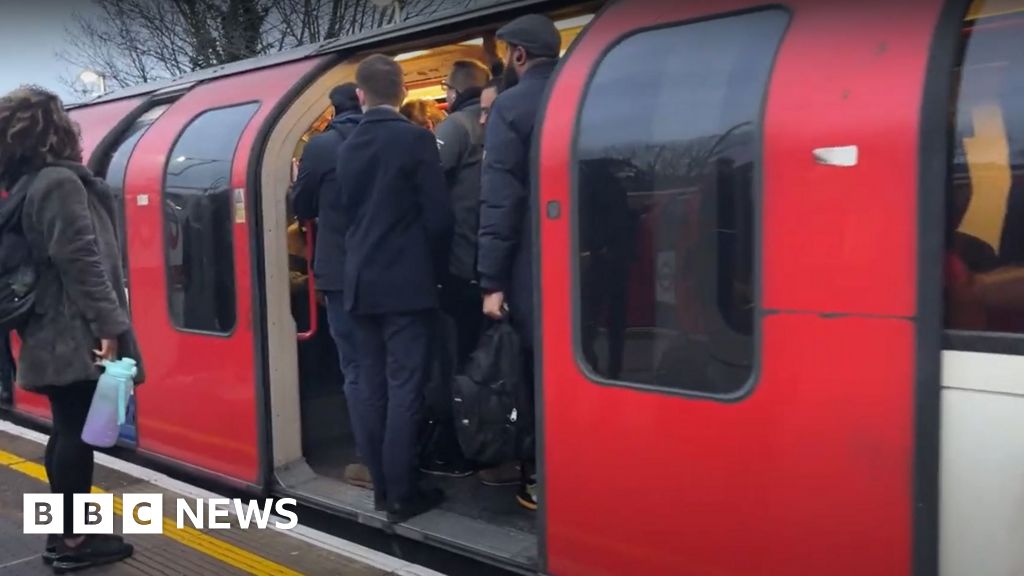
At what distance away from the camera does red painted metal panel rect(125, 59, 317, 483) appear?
446 cm

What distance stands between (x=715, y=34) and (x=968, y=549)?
1.57 m

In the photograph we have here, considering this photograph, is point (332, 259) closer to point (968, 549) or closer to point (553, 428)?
point (553, 428)

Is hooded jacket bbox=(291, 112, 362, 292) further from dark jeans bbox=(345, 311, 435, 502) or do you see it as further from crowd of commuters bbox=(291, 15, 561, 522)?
dark jeans bbox=(345, 311, 435, 502)

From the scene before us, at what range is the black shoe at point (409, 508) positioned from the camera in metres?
3.85

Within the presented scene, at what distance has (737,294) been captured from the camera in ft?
8.68

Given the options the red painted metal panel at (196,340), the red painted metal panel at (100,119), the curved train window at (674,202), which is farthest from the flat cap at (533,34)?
the red painted metal panel at (100,119)

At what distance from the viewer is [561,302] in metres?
3.03

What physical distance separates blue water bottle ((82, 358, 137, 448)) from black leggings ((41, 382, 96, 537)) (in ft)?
0.61

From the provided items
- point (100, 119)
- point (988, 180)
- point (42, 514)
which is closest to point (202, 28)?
point (100, 119)

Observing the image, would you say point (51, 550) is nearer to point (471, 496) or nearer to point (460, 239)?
point (471, 496)

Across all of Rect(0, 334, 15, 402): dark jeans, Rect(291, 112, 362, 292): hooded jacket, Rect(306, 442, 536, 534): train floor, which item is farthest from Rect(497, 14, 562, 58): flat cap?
Rect(0, 334, 15, 402): dark jeans

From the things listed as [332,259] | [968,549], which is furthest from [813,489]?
[332,259]

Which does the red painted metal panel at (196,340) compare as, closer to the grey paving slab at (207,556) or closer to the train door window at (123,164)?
the train door window at (123,164)

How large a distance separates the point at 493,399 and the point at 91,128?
3.95m
